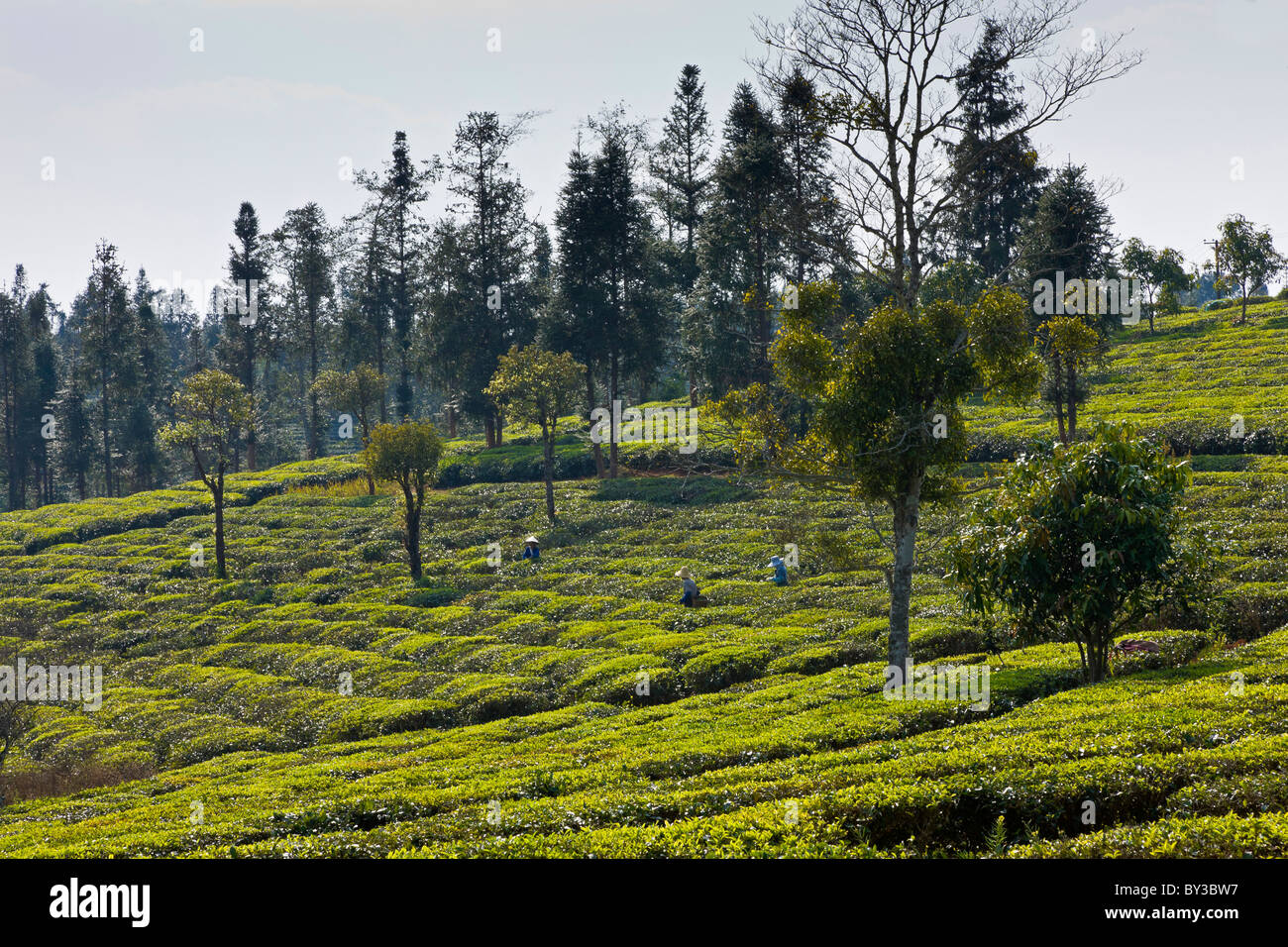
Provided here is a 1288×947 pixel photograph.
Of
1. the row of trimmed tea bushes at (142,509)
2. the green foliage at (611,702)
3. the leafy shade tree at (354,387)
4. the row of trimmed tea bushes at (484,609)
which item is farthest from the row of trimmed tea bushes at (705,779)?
the leafy shade tree at (354,387)

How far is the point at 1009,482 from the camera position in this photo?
68.9 ft

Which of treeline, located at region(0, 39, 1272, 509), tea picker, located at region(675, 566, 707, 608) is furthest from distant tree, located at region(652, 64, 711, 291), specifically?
tea picker, located at region(675, 566, 707, 608)

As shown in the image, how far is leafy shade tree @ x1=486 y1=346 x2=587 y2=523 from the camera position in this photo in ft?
168

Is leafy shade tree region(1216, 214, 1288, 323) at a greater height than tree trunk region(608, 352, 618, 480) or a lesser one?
greater

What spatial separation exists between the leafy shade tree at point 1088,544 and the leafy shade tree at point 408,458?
99.7ft

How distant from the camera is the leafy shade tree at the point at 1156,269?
84188mm

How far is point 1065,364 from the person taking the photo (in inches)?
1485

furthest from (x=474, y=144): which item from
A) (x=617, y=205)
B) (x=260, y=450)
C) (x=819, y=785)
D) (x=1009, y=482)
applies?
(x=819, y=785)

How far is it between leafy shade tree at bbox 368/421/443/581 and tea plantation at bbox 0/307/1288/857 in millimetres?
2863

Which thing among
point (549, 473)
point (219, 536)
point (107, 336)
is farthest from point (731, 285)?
point (107, 336)

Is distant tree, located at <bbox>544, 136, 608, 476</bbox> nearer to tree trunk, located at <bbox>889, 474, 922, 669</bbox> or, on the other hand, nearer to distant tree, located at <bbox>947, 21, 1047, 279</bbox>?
distant tree, located at <bbox>947, 21, 1047, 279</bbox>

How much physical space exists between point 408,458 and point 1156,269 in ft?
244

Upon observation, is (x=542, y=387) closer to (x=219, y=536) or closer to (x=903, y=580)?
(x=219, y=536)
